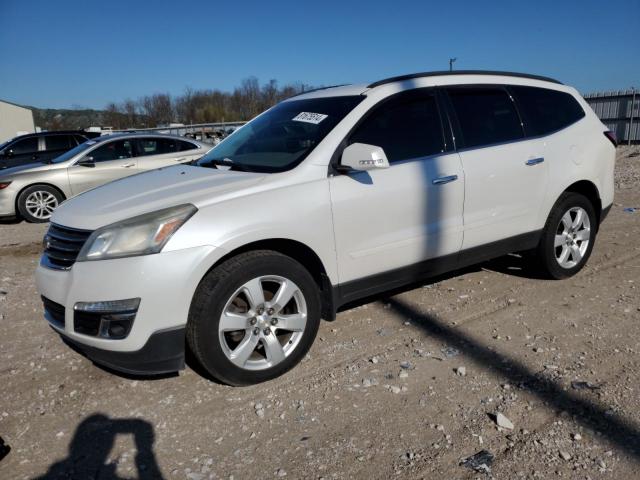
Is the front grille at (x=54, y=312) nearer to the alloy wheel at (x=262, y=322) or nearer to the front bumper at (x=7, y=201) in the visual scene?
the alloy wheel at (x=262, y=322)

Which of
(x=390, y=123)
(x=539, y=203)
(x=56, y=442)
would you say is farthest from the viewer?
(x=539, y=203)

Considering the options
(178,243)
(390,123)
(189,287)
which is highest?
(390,123)

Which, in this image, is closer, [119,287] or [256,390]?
[119,287]

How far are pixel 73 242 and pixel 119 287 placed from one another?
508mm

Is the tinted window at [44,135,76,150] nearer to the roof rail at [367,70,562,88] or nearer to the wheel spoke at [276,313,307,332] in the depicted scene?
the roof rail at [367,70,562,88]

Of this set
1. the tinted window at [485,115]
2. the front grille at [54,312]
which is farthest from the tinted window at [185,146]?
the front grille at [54,312]

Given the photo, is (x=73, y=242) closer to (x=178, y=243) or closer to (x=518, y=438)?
(x=178, y=243)

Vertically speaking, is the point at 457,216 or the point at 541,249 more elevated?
the point at 457,216

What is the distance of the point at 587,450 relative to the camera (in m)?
2.43

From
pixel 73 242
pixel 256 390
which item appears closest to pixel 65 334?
pixel 73 242

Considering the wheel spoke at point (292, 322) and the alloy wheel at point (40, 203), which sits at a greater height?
the alloy wheel at point (40, 203)

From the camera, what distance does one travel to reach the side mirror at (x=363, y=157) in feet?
10.4

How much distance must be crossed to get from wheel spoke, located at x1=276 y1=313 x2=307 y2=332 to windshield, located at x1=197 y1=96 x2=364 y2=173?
938 mm

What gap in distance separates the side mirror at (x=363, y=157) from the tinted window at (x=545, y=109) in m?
1.86
